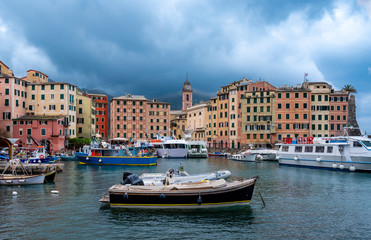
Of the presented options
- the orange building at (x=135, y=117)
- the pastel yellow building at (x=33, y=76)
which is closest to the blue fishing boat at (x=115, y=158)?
the pastel yellow building at (x=33, y=76)

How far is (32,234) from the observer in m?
17.5

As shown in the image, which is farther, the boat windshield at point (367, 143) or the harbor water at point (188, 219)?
the boat windshield at point (367, 143)

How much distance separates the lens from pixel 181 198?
71.2ft

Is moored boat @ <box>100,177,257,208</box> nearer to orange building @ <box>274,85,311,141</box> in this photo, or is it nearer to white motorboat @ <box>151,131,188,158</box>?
white motorboat @ <box>151,131,188,158</box>

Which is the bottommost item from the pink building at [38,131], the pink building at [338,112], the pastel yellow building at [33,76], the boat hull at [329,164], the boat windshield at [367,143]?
the boat hull at [329,164]

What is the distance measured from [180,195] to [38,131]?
214ft

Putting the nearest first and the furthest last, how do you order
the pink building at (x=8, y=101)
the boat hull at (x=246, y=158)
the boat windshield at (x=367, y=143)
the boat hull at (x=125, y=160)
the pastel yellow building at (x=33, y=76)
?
the boat windshield at (x=367, y=143) → the boat hull at (x=125, y=160) → the boat hull at (x=246, y=158) → the pink building at (x=8, y=101) → the pastel yellow building at (x=33, y=76)

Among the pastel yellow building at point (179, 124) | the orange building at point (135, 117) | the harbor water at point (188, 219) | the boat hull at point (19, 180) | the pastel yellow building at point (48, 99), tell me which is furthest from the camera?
the pastel yellow building at point (179, 124)

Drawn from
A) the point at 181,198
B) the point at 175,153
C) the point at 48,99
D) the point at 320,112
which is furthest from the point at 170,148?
the point at 181,198

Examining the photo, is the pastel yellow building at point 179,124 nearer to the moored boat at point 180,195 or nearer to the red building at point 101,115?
the red building at point 101,115

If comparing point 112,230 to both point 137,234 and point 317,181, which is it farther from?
point 317,181

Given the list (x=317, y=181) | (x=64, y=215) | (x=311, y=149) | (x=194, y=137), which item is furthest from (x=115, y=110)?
(x=64, y=215)

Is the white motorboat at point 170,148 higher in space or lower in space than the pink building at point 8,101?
lower

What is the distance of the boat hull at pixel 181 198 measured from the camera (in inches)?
851
